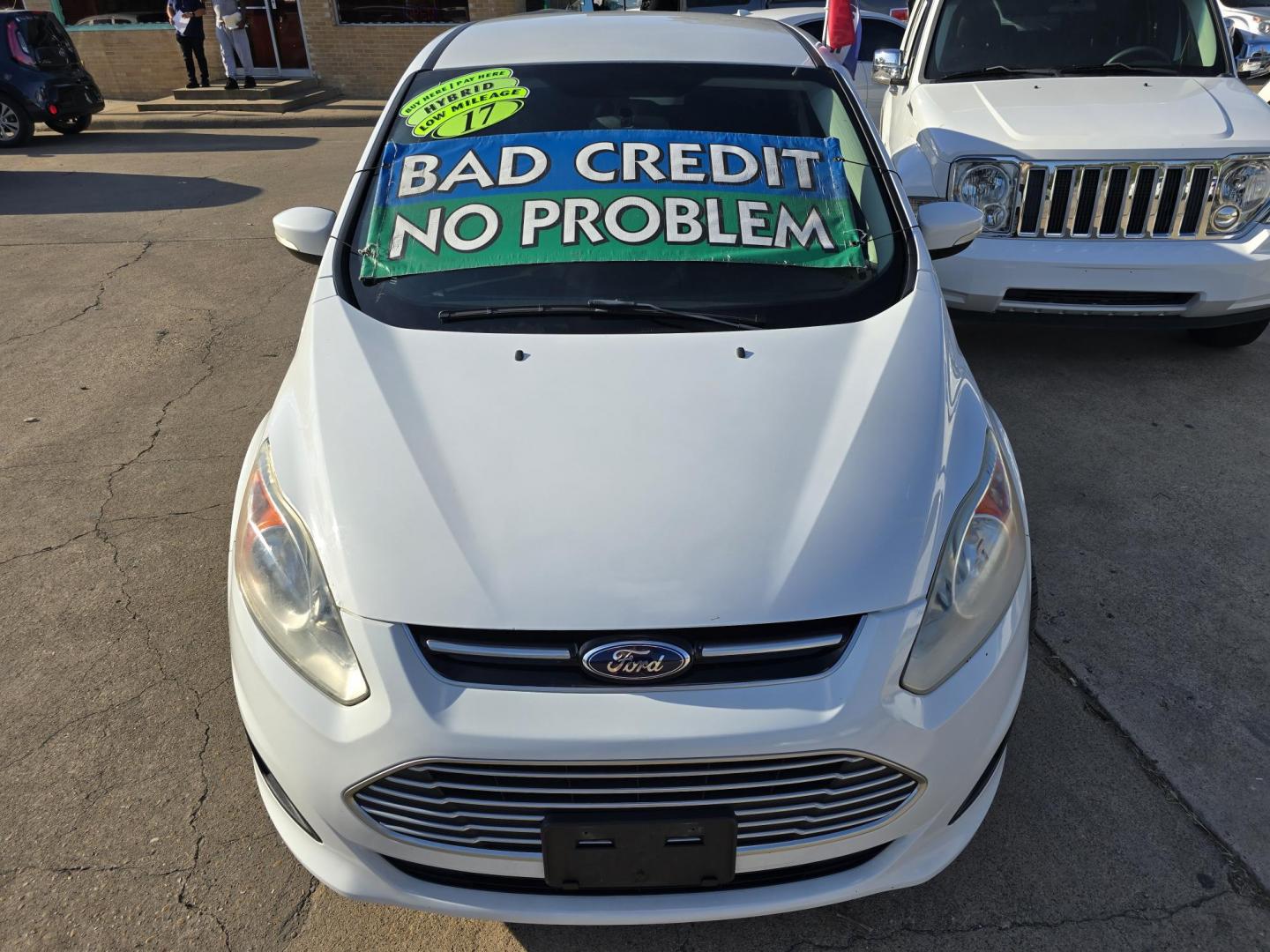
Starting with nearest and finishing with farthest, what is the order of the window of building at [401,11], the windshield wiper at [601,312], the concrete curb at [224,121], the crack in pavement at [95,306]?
the windshield wiper at [601,312]
the crack in pavement at [95,306]
the concrete curb at [224,121]
the window of building at [401,11]

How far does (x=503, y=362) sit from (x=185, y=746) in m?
1.41

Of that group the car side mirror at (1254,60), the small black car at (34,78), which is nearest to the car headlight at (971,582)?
the car side mirror at (1254,60)

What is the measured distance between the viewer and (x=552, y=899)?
5.90 ft

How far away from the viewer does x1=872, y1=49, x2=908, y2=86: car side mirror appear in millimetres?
5609

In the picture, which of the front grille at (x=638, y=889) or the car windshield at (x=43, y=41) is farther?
the car windshield at (x=43, y=41)

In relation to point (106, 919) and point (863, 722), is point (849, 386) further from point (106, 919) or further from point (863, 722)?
point (106, 919)

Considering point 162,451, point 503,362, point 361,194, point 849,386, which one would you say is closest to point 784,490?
point 849,386

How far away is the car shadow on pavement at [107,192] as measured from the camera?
8.86 m

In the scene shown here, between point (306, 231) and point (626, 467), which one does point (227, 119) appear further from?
point (626, 467)

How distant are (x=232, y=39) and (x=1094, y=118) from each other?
14001 millimetres

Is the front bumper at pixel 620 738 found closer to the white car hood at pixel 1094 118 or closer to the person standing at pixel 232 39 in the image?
the white car hood at pixel 1094 118

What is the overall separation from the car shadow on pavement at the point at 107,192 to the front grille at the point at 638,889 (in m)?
8.35

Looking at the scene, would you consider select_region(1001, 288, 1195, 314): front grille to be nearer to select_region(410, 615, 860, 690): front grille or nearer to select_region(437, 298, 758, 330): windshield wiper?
select_region(437, 298, 758, 330): windshield wiper

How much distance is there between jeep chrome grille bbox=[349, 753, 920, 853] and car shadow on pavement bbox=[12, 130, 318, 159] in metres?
11.4
